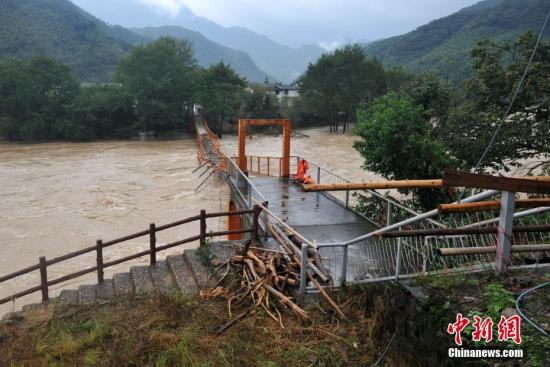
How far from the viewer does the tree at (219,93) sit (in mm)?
53781

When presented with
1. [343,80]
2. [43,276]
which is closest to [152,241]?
[43,276]

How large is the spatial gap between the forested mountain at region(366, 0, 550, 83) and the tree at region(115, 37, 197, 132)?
128 feet

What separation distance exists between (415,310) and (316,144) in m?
43.1

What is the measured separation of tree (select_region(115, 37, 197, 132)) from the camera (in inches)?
2104

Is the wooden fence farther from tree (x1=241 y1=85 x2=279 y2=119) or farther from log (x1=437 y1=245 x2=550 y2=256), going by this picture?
tree (x1=241 y1=85 x2=279 y2=119)

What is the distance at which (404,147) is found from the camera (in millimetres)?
11656

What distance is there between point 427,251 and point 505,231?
1.21 m

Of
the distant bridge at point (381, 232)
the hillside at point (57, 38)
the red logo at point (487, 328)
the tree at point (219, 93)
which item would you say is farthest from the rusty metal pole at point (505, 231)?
the hillside at point (57, 38)

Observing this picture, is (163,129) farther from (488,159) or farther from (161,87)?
(488,159)

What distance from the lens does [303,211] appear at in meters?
12.1

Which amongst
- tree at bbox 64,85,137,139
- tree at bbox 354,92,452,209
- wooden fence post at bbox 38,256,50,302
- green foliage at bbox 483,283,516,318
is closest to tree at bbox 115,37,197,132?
tree at bbox 64,85,137,139

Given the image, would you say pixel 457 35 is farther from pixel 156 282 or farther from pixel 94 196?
pixel 156 282

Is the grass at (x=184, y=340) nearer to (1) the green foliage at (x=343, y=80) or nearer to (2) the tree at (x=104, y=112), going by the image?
(2) the tree at (x=104, y=112)

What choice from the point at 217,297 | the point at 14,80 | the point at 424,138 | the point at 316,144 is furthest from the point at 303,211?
the point at 14,80
